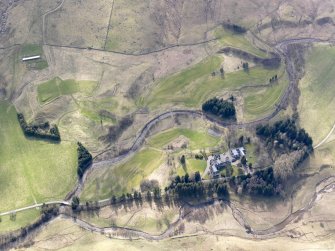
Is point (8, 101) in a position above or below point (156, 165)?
above

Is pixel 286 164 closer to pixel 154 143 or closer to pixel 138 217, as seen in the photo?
pixel 154 143

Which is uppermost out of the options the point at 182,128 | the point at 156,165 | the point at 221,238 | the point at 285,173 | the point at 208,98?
the point at 208,98

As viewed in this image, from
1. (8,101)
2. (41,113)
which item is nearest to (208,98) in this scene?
(41,113)

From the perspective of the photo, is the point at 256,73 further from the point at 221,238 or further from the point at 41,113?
the point at 41,113

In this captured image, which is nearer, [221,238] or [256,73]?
[221,238]

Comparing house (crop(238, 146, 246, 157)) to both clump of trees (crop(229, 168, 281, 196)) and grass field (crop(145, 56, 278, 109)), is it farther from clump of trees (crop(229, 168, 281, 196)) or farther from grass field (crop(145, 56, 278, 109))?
grass field (crop(145, 56, 278, 109))

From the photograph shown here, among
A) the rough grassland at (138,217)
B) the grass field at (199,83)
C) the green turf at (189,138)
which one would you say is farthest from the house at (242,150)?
the rough grassland at (138,217)
